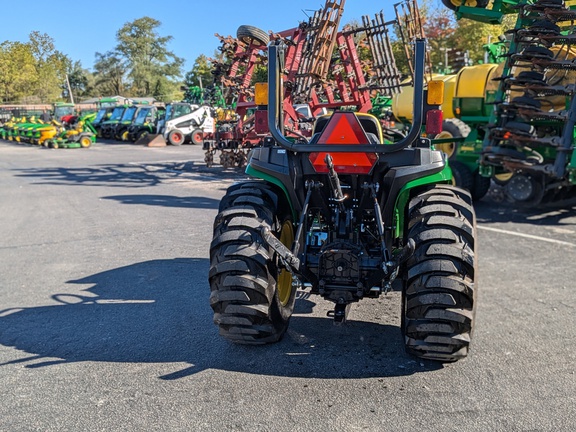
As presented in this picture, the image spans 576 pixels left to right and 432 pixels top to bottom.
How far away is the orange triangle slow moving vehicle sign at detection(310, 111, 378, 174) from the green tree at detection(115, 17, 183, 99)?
74666mm

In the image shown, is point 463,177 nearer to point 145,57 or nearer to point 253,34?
point 253,34

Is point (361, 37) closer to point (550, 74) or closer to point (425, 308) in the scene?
point (550, 74)

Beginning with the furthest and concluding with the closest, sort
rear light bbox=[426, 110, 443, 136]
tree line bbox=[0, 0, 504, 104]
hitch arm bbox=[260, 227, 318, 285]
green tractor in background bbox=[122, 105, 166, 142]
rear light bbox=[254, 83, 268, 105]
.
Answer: tree line bbox=[0, 0, 504, 104], green tractor in background bbox=[122, 105, 166, 142], rear light bbox=[254, 83, 268, 105], rear light bbox=[426, 110, 443, 136], hitch arm bbox=[260, 227, 318, 285]

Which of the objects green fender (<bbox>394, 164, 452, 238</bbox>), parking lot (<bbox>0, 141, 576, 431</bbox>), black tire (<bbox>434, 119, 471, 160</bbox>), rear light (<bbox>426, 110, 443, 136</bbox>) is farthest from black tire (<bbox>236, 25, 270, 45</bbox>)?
rear light (<bbox>426, 110, 443, 136</bbox>)

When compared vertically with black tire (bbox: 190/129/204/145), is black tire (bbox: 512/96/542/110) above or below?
above

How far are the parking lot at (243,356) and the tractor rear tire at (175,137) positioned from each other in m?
19.8

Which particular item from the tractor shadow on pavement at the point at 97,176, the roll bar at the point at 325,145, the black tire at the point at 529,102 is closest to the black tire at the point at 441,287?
the roll bar at the point at 325,145

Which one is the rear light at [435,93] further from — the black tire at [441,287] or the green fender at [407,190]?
the black tire at [441,287]

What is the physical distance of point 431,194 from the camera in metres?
3.83

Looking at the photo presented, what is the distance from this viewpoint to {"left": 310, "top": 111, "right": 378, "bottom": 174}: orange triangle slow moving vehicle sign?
372 centimetres

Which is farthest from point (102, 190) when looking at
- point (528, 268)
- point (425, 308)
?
point (425, 308)

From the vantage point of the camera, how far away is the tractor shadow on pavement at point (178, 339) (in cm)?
→ 366

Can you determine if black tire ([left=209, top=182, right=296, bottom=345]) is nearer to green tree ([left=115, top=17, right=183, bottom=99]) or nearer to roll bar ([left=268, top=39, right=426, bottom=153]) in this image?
roll bar ([left=268, top=39, right=426, bottom=153])

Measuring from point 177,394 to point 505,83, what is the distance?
678 centimetres
